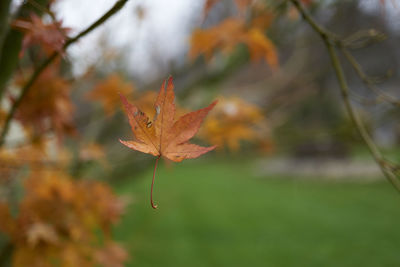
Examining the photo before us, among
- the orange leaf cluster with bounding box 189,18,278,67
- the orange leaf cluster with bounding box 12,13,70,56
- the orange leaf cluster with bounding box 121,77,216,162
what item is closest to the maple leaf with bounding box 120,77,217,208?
the orange leaf cluster with bounding box 121,77,216,162

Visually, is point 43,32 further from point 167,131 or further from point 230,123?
point 230,123

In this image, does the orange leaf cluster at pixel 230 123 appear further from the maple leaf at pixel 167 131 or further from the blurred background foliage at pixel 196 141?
the maple leaf at pixel 167 131

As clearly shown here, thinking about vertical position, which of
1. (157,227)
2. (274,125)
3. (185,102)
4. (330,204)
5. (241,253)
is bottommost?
(330,204)

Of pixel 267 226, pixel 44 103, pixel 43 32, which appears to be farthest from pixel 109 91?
pixel 267 226

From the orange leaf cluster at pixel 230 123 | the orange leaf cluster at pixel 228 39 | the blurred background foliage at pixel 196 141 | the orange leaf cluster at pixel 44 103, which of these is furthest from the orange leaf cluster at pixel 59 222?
the orange leaf cluster at pixel 228 39

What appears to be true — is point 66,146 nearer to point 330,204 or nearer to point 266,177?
point 330,204

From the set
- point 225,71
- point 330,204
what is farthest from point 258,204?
point 225,71
